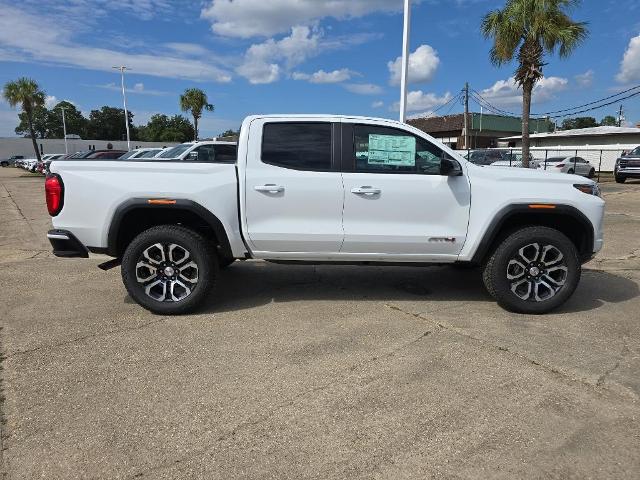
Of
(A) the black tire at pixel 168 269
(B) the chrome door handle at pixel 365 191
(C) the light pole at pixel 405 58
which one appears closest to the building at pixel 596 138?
(C) the light pole at pixel 405 58

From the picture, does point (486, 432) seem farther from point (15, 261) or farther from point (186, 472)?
point (15, 261)

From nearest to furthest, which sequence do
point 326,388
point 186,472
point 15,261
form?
point 186,472, point 326,388, point 15,261

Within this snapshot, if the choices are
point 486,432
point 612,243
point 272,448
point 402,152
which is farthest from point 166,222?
point 612,243

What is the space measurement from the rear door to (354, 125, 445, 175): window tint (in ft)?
0.84

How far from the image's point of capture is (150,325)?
14.4ft

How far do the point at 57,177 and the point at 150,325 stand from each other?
1571 mm

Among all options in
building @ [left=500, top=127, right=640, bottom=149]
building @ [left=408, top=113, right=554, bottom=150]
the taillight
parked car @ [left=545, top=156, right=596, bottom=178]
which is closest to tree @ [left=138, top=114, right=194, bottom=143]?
building @ [left=408, top=113, right=554, bottom=150]

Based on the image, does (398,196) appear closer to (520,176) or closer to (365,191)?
(365,191)

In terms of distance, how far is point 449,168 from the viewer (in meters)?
4.40

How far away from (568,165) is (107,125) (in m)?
121

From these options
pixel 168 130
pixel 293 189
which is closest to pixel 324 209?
pixel 293 189

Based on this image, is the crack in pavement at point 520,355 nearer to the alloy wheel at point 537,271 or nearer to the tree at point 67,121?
the alloy wheel at point 537,271

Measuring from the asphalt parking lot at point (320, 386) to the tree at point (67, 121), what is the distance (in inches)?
4677

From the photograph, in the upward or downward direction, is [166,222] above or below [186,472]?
above
